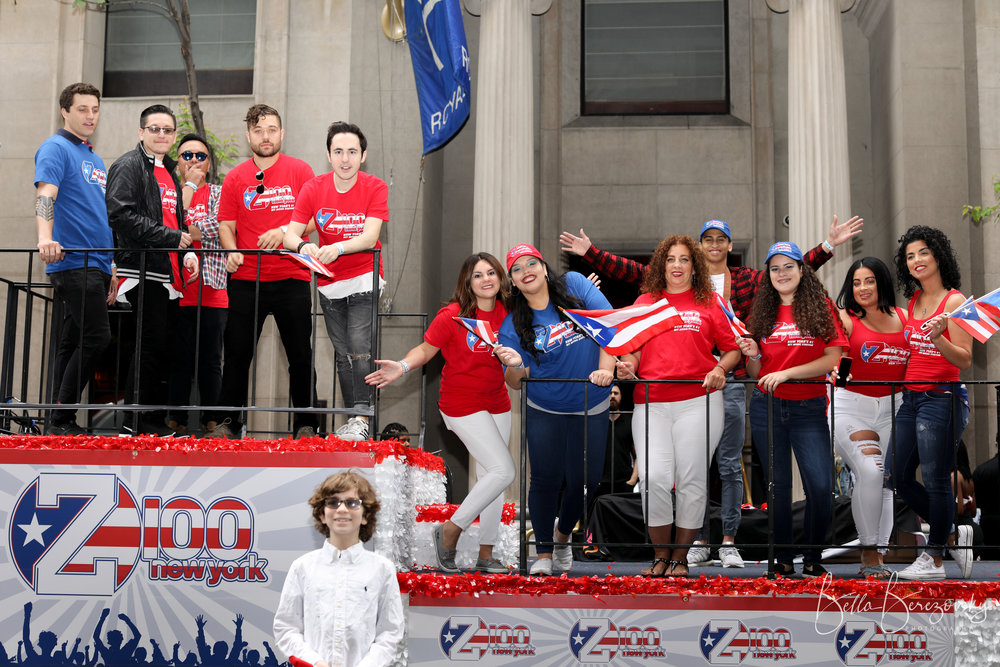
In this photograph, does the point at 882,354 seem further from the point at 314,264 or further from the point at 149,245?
the point at 149,245

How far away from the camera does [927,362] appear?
696 cm

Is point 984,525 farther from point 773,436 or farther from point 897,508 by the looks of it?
point 773,436

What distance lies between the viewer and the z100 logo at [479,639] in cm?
646

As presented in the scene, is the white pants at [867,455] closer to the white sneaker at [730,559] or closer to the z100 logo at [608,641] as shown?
the white sneaker at [730,559]

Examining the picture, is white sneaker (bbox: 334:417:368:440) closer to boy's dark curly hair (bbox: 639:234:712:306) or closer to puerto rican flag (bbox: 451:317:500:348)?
puerto rican flag (bbox: 451:317:500:348)

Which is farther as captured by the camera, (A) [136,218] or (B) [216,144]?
(B) [216,144]

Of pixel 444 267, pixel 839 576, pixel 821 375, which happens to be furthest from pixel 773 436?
pixel 444 267

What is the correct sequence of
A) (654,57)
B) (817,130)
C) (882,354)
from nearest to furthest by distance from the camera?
(882,354) < (817,130) < (654,57)

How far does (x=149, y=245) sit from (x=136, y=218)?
0.26m

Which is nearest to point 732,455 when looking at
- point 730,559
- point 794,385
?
point 730,559

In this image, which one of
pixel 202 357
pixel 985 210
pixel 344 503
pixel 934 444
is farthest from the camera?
pixel 985 210

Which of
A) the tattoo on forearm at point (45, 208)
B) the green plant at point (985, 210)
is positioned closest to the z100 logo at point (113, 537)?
the tattoo on forearm at point (45, 208)

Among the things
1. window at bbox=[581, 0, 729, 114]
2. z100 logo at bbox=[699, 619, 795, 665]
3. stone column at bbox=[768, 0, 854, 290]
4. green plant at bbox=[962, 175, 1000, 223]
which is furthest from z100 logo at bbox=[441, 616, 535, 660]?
window at bbox=[581, 0, 729, 114]

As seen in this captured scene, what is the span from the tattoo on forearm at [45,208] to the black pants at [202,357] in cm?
119
